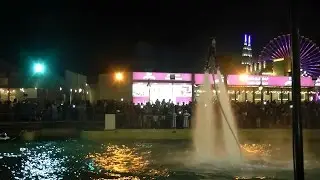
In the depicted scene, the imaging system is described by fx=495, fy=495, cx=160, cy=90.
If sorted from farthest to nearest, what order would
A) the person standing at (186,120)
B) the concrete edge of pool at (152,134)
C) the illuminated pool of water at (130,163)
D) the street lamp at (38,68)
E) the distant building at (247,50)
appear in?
the distant building at (247,50) < the person standing at (186,120) < the street lamp at (38,68) < the concrete edge of pool at (152,134) < the illuminated pool of water at (130,163)

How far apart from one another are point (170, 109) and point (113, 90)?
14768 millimetres

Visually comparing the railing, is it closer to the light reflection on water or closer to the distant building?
the light reflection on water

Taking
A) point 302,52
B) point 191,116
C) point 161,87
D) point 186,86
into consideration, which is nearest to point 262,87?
point 186,86

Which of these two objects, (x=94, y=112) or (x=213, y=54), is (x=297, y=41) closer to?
(x=213, y=54)

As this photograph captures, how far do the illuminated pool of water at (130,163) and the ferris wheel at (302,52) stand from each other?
34207mm

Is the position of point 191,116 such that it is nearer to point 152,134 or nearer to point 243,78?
point 152,134

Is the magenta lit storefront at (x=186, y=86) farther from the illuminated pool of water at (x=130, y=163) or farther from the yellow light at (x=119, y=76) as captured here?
the illuminated pool of water at (x=130, y=163)

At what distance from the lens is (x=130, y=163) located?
16.0 m

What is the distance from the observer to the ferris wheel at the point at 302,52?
5581 centimetres

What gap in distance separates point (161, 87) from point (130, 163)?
2597 centimetres

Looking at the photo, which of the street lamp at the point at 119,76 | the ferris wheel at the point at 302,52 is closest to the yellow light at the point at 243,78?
the ferris wheel at the point at 302,52

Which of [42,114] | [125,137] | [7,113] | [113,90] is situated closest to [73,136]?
[125,137]

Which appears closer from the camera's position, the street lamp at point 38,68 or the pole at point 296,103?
the pole at point 296,103

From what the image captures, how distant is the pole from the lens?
21.5 feet
